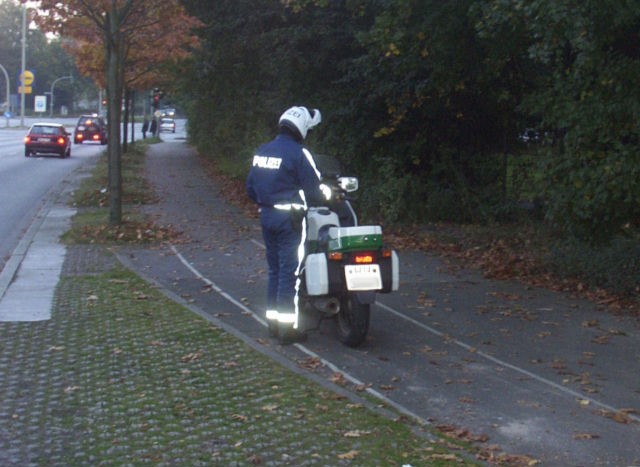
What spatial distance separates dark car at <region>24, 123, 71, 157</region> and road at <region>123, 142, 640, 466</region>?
32.7 meters

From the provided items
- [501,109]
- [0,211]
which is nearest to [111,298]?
[501,109]

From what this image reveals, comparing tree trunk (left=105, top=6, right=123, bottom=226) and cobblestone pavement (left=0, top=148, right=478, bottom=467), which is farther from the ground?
tree trunk (left=105, top=6, right=123, bottom=226)

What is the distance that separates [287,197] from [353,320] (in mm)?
1161

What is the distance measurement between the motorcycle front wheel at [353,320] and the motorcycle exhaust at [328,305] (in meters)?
0.08

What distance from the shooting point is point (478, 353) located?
884 cm

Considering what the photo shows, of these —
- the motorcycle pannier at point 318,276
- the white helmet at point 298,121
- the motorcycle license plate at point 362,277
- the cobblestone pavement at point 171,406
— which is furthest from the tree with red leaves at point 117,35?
the motorcycle license plate at point 362,277

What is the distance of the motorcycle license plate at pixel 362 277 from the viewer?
8547 millimetres

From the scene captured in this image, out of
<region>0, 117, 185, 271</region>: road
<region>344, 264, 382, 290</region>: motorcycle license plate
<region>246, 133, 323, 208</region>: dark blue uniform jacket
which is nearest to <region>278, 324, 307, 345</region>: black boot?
<region>344, 264, 382, 290</region>: motorcycle license plate

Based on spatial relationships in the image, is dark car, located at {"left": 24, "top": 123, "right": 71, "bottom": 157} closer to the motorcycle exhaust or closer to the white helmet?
the white helmet

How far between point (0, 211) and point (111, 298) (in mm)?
12247

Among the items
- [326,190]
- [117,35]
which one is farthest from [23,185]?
[326,190]

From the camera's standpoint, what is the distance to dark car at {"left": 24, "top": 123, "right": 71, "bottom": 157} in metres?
45.8

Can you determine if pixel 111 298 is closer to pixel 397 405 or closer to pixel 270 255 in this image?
pixel 270 255

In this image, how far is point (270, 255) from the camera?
9.19 metres
